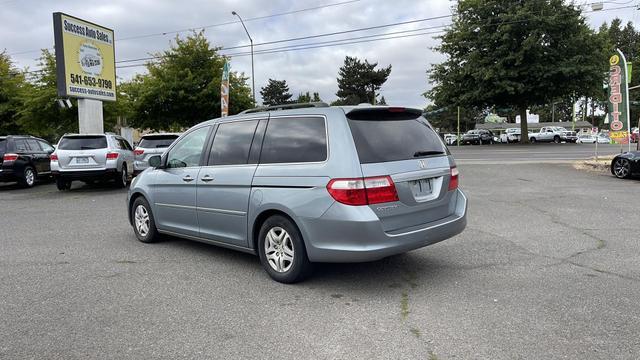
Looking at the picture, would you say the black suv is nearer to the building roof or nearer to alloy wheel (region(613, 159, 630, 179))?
alloy wheel (region(613, 159, 630, 179))

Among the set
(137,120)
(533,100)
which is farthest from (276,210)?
(533,100)

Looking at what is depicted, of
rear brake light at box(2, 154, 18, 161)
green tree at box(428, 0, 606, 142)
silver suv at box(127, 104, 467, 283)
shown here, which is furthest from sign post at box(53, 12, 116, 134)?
green tree at box(428, 0, 606, 142)

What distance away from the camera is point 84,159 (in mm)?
13008

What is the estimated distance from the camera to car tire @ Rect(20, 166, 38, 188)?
47.5 ft

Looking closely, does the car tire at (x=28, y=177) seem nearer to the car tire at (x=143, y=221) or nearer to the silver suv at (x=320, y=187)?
the car tire at (x=143, y=221)

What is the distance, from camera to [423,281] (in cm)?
492

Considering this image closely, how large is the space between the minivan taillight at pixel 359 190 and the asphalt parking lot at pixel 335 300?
92 centimetres

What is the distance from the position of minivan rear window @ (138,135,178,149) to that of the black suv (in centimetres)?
332

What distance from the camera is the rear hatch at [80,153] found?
1295cm

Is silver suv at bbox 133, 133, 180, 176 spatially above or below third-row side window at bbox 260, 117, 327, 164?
above

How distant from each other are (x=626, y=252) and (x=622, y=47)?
96.5m

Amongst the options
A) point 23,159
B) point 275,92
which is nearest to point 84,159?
point 23,159

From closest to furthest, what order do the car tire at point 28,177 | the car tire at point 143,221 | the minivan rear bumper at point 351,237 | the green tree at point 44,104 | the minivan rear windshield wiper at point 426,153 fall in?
the minivan rear bumper at point 351,237, the minivan rear windshield wiper at point 426,153, the car tire at point 143,221, the car tire at point 28,177, the green tree at point 44,104

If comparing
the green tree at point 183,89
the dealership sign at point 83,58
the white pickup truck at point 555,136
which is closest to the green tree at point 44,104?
the green tree at point 183,89
